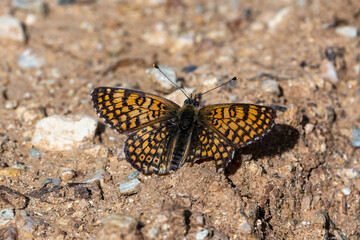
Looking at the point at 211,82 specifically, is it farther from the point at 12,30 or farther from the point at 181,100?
the point at 12,30

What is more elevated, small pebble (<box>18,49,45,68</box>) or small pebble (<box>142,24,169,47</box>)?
small pebble (<box>18,49,45,68</box>)

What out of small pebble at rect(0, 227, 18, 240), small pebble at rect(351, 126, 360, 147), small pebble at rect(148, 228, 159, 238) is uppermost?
small pebble at rect(0, 227, 18, 240)

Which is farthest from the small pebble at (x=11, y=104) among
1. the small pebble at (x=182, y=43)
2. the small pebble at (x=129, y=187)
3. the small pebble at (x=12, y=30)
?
the small pebble at (x=182, y=43)

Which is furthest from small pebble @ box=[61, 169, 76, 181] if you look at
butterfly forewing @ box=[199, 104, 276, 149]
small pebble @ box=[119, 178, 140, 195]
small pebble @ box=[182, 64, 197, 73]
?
small pebble @ box=[182, 64, 197, 73]

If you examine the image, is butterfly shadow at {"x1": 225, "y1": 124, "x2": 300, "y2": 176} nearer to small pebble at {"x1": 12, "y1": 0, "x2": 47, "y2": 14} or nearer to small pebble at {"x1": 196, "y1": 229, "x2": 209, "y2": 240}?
small pebble at {"x1": 196, "y1": 229, "x2": 209, "y2": 240}

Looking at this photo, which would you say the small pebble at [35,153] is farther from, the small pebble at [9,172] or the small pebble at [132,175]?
the small pebble at [132,175]

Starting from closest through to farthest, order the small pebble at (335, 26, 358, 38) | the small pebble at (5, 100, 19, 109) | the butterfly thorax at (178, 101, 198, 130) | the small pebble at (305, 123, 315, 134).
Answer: the butterfly thorax at (178, 101, 198, 130) → the small pebble at (305, 123, 315, 134) → the small pebble at (5, 100, 19, 109) → the small pebble at (335, 26, 358, 38)
